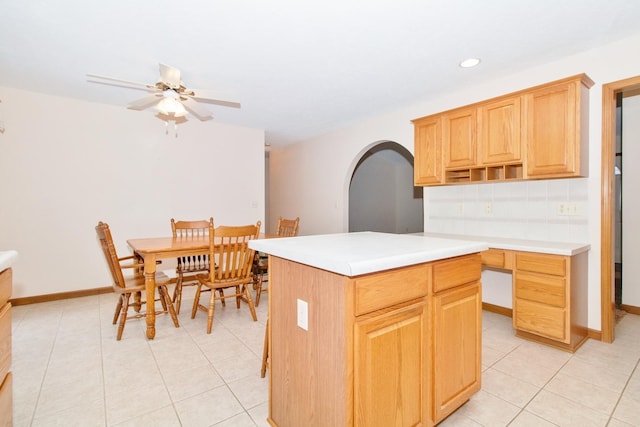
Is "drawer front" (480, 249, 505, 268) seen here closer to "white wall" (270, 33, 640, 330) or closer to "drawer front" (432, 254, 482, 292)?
"white wall" (270, 33, 640, 330)

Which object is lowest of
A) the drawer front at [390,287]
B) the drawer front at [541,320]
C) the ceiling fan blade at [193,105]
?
the drawer front at [541,320]

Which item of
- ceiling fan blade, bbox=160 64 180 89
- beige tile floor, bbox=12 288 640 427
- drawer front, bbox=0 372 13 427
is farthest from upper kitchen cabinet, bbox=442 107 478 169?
drawer front, bbox=0 372 13 427

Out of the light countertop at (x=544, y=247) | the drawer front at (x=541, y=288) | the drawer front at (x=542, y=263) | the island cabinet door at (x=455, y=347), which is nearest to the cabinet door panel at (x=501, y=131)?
the light countertop at (x=544, y=247)

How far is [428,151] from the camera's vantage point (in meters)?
3.34

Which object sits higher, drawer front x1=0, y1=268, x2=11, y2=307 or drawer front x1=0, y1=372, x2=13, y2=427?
drawer front x1=0, y1=268, x2=11, y2=307

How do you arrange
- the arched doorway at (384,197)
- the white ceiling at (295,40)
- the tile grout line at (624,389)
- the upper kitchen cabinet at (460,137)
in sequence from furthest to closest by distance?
the arched doorway at (384,197) < the upper kitchen cabinet at (460,137) < the white ceiling at (295,40) < the tile grout line at (624,389)

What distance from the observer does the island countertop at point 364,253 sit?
3.58 feet

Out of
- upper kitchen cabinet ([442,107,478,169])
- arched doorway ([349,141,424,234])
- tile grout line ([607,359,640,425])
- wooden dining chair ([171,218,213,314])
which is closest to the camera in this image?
tile grout line ([607,359,640,425])

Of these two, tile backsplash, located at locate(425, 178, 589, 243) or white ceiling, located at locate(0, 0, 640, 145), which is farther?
tile backsplash, located at locate(425, 178, 589, 243)

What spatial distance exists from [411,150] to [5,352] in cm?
389

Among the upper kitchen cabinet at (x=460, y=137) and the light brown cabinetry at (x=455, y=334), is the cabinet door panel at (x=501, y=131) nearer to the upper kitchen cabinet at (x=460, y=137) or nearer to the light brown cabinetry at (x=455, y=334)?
the upper kitchen cabinet at (x=460, y=137)

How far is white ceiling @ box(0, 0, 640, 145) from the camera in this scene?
201cm

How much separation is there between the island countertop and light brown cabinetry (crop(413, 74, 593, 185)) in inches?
57.2

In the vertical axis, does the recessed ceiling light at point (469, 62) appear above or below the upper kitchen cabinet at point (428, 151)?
above
